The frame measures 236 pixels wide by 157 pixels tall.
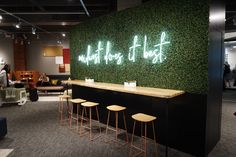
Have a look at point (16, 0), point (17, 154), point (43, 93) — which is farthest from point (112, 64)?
point (43, 93)

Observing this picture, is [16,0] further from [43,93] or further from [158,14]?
[158,14]

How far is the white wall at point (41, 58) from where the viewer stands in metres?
12.0

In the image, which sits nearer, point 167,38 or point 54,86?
point 167,38

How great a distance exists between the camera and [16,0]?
6.91 metres

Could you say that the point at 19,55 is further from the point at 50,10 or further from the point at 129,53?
the point at 129,53

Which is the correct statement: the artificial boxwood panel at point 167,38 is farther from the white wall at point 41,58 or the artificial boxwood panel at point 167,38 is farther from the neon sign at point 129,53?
the white wall at point 41,58

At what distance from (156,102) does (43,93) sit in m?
7.90

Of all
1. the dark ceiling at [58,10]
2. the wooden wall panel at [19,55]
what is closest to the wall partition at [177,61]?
the dark ceiling at [58,10]

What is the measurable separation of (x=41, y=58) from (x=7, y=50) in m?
2.03

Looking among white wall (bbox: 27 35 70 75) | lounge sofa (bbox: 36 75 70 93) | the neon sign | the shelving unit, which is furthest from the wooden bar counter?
white wall (bbox: 27 35 70 75)

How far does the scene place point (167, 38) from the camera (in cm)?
340

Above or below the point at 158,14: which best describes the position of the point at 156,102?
below

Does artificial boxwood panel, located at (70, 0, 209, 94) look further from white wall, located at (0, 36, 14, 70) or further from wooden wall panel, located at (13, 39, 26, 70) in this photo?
white wall, located at (0, 36, 14, 70)

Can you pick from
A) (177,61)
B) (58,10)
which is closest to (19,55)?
(58,10)
